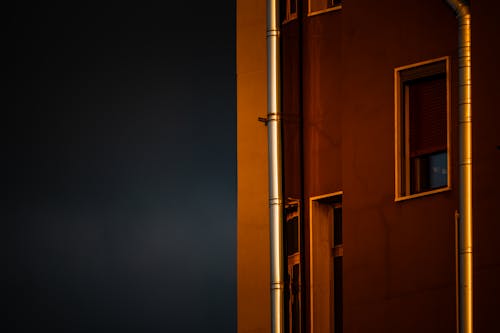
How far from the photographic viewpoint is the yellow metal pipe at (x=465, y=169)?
38.7 ft

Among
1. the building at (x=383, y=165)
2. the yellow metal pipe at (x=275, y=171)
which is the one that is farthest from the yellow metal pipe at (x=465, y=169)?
the yellow metal pipe at (x=275, y=171)

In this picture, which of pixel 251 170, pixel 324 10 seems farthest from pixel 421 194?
pixel 251 170

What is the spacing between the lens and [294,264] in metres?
16.0

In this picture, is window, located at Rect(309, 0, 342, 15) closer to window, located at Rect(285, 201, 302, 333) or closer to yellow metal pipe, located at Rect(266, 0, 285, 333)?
yellow metal pipe, located at Rect(266, 0, 285, 333)

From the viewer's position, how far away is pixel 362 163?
49.9 ft

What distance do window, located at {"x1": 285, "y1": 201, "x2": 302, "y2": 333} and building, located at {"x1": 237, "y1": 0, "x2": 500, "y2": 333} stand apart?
Result: 0.02m

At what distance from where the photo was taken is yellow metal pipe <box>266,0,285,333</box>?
537 inches

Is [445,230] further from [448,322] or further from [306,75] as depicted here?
[306,75]

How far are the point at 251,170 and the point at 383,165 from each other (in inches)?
225

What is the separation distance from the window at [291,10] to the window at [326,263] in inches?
108

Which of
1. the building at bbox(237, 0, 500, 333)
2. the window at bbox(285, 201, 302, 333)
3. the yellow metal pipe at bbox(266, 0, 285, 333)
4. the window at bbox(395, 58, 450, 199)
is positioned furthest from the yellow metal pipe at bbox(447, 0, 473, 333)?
the window at bbox(285, 201, 302, 333)
